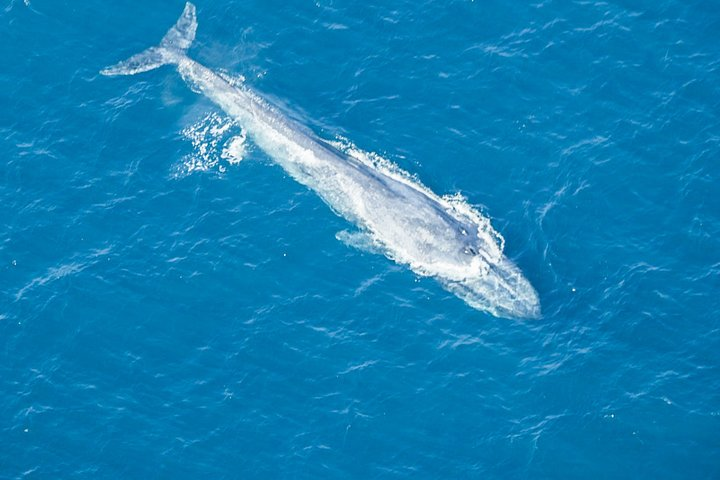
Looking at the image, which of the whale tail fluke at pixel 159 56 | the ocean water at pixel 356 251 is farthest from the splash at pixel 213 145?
the whale tail fluke at pixel 159 56

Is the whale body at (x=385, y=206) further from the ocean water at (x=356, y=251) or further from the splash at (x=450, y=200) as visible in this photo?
the ocean water at (x=356, y=251)

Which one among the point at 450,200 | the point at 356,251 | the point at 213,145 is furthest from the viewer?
the point at 213,145

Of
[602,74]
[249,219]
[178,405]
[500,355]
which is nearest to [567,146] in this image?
[602,74]

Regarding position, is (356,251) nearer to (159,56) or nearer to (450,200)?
(450,200)

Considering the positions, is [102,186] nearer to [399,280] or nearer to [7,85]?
[7,85]

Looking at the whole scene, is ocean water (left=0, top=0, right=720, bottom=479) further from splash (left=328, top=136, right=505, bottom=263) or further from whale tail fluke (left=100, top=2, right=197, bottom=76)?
whale tail fluke (left=100, top=2, right=197, bottom=76)

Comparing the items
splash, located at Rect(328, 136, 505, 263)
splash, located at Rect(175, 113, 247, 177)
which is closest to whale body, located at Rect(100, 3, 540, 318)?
splash, located at Rect(328, 136, 505, 263)

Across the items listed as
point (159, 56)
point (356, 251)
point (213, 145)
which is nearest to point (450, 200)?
point (356, 251)
